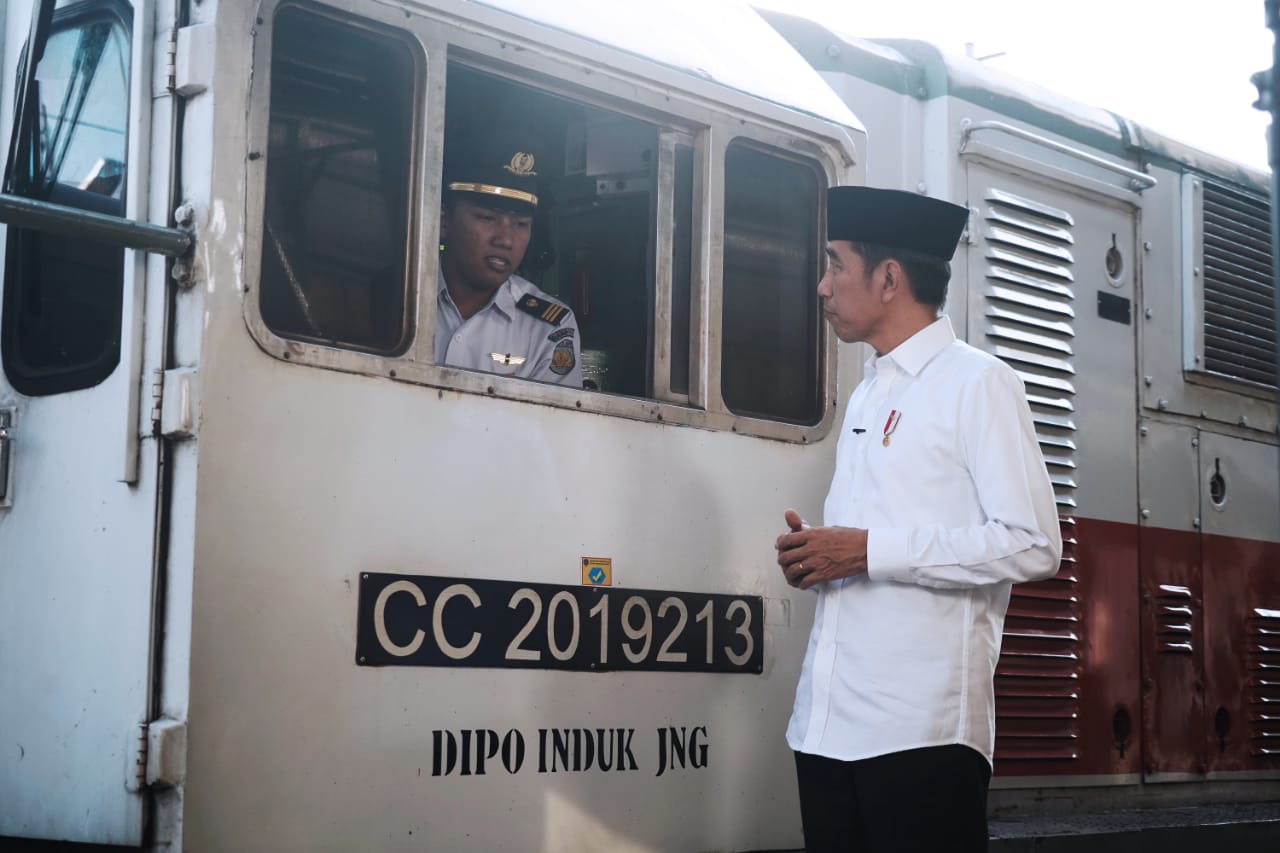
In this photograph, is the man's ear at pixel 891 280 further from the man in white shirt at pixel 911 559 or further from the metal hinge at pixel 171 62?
the metal hinge at pixel 171 62

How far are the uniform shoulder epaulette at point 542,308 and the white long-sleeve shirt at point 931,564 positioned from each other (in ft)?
3.35

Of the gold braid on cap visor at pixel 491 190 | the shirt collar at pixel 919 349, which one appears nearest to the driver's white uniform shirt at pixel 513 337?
the gold braid on cap visor at pixel 491 190

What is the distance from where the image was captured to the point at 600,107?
3.26 m

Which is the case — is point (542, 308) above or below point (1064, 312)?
below

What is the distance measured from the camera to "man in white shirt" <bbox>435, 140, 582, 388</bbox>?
339 centimetres

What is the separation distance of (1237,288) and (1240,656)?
4.38 ft

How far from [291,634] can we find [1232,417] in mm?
3840

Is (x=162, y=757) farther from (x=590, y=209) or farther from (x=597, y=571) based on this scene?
(x=590, y=209)

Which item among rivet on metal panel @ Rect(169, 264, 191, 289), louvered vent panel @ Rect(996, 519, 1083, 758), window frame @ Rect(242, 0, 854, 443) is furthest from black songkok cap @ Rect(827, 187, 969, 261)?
louvered vent panel @ Rect(996, 519, 1083, 758)

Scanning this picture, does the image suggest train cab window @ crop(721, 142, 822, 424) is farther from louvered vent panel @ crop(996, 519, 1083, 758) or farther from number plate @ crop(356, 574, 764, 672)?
louvered vent panel @ crop(996, 519, 1083, 758)

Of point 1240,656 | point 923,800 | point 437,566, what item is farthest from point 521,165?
point 1240,656

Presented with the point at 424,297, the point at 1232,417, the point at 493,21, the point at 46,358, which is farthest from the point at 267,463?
the point at 1232,417

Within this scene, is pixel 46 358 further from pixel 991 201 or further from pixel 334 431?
pixel 991 201

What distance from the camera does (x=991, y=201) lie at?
4551 mm
